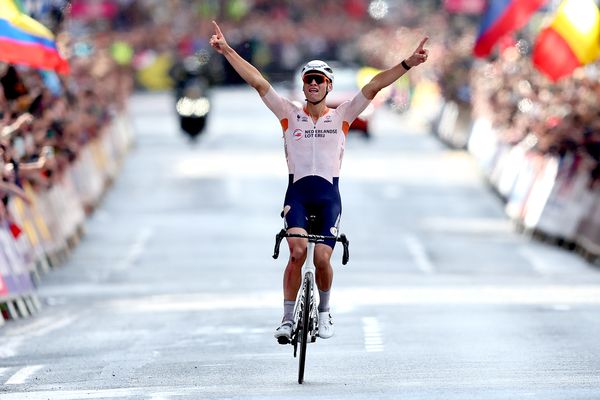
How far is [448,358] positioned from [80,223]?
51.3 ft

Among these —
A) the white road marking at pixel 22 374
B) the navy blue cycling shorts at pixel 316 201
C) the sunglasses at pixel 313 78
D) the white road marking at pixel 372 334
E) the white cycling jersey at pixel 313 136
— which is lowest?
the white road marking at pixel 372 334

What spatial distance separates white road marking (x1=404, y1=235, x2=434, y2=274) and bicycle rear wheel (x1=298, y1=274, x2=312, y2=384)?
36.1 feet

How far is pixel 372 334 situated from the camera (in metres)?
16.7

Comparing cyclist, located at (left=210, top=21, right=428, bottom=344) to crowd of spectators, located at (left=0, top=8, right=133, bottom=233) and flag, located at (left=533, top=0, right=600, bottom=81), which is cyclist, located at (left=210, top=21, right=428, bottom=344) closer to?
crowd of spectators, located at (left=0, top=8, right=133, bottom=233)

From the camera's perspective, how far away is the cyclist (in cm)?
1362

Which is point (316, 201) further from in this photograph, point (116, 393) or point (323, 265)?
point (116, 393)

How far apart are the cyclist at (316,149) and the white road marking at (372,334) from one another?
1.79 meters

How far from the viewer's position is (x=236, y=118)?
200ft

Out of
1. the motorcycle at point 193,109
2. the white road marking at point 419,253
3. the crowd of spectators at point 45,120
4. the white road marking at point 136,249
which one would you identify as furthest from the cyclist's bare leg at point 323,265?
the motorcycle at point 193,109

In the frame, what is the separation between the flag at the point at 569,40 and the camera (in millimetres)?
26891

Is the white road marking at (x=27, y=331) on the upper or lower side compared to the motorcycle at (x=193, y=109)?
upper

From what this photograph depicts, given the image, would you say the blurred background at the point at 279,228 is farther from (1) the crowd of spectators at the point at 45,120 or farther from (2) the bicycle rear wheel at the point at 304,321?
(2) the bicycle rear wheel at the point at 304,321

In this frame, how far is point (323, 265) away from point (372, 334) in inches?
124

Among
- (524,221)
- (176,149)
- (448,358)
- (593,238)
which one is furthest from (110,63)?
(448,358)
